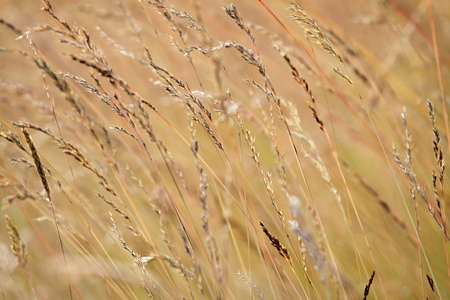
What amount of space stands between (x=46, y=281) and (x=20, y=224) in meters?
0.66

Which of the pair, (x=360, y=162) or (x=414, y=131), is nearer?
(x=414, y=131)

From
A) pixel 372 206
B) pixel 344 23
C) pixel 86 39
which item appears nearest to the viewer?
pixel 86 39

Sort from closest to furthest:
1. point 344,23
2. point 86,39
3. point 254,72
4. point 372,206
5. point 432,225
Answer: point 86,39, point 432,225, point 372,206, point 254,72, point 344,23

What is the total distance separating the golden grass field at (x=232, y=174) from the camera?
3.21 ft

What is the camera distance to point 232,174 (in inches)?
57.2

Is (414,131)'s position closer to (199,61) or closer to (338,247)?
(338,247)

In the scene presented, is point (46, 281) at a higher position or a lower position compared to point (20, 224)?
higher

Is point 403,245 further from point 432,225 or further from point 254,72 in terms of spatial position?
point 254,72

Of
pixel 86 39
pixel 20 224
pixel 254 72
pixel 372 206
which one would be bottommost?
pixel 20 224

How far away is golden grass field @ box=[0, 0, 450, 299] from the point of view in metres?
0.98

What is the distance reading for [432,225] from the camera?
A: 1617 mm

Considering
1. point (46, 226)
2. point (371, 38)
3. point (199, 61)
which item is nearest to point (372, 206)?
point (199, 61)

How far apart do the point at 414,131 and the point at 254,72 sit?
1.68 meters

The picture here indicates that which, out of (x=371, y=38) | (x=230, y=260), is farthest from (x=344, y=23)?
(x=230, y=260)
